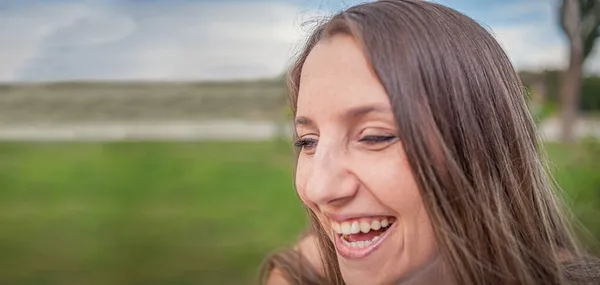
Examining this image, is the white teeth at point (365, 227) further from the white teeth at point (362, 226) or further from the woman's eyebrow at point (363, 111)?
the woman's eyebrow at point (363, 111)

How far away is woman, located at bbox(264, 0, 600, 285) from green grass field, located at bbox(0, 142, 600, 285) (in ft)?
3.80

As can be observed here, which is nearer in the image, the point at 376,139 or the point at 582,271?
the point at 376,139

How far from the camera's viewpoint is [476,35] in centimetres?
71

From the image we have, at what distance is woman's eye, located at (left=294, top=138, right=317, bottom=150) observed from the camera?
2.35 ft

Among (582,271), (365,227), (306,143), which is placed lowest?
(582,271)

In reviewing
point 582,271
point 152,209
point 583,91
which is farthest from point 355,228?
point 583,91

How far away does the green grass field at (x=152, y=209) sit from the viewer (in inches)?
73.0

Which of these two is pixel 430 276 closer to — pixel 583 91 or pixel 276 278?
pixel 276 278

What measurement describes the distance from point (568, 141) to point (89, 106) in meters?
1.60

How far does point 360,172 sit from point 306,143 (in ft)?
0.36

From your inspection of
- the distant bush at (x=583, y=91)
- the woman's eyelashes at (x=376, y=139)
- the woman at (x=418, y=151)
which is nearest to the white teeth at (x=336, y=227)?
the woman at (x=418, y=151)

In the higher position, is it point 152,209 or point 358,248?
point 152,209

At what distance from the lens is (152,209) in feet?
6.49

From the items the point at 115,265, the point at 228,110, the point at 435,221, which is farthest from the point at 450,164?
the point at 115,265
